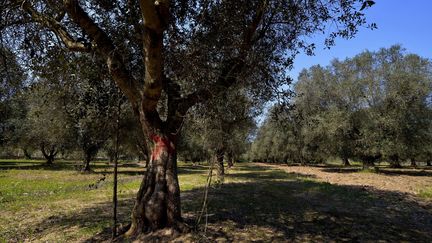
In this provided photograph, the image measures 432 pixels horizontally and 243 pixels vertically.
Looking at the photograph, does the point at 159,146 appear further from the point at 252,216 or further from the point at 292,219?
the point at 292,219

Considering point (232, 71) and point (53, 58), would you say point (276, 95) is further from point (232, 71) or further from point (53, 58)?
point (53, 58)

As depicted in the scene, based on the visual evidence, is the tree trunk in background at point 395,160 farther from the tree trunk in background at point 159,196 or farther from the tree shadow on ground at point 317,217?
the tree trunk in background at point 159,196

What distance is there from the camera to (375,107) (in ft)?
133

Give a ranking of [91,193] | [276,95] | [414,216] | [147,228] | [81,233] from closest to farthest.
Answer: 1. [147,228]
2. [81,233]
3. [276,95]
4. [414,216]
5. [91,193]

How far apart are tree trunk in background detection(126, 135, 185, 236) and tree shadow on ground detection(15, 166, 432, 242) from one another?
2.81 ft

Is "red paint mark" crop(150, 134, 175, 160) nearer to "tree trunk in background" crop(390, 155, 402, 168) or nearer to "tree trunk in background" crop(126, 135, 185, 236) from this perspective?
"tree trunk in background" crop(126, 135, 185, 236)

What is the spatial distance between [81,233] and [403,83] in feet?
122

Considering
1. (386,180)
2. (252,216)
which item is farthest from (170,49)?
(386,180)

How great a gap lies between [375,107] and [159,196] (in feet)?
120

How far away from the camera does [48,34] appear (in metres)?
11.0

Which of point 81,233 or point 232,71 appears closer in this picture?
point 232,71

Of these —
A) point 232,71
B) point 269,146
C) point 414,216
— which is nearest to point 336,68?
point 269,146

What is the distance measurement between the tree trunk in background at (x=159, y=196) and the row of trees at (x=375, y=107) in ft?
82.7

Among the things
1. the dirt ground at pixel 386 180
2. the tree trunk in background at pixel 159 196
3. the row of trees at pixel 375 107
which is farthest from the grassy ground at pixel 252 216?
the row of trees at pixel 375 107
